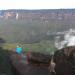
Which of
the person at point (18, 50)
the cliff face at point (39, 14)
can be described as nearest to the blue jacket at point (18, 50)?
the person at point (18, 50)

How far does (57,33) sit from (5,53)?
3.90 feet

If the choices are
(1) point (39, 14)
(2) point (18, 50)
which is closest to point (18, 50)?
(2) point (18, 50)

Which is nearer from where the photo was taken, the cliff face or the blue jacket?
the blue jacket

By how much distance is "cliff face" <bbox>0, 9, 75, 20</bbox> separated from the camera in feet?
13.2

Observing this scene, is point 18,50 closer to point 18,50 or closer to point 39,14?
point 18,50

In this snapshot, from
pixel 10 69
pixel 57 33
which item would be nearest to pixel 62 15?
pixel 57 33

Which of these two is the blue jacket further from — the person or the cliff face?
the cliff face

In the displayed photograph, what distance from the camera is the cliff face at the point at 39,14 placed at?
4034mm

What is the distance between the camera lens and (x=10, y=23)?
441cm

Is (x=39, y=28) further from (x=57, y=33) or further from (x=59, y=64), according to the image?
(x=59, y=64)

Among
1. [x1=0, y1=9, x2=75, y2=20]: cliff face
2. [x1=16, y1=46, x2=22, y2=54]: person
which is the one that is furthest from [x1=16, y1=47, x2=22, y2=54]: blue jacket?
[x1=0, y1=9, x2=75, y2=20]: cliff face

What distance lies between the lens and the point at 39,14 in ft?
13.7

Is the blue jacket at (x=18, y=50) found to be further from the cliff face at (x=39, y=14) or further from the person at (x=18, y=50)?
the cliff face at (x=39, y=14)

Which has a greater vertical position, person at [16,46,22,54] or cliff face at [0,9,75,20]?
cliff face at [0,9,75,20]
